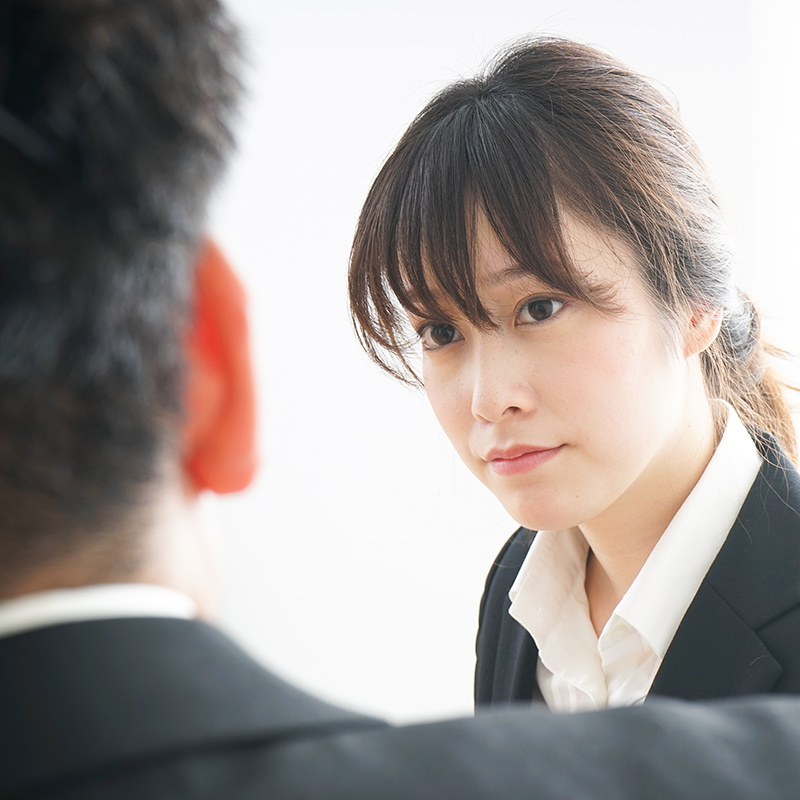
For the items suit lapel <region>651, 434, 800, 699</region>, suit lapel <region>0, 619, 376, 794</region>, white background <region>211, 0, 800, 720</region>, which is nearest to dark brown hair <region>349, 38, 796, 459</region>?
suit lapel <region>651, 434, 800, 699</region>

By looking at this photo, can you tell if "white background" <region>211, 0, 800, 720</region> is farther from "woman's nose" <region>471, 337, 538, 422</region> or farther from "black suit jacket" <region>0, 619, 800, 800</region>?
"black suit jacket" <region>0, 619, 800, 800</region>

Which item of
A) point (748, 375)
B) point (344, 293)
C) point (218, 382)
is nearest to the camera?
point (218, 382)

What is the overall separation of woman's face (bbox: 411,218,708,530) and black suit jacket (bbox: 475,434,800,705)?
0.14m

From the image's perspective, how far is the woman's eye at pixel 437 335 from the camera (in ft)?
3.85

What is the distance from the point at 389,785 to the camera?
0.42 meters

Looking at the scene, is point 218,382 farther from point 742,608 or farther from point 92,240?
point 742,608

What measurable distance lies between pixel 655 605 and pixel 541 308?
39 cm

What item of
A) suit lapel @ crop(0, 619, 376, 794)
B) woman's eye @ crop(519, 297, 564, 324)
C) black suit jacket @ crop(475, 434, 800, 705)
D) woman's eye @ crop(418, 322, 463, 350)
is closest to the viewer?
suit lapel @ crop(0, 619, 376, 794)

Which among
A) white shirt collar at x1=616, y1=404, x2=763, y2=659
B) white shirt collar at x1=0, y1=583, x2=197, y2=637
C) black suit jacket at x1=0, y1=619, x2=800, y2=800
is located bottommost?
white shirt collar at x1=616, y1=404, x2=763, y2=659

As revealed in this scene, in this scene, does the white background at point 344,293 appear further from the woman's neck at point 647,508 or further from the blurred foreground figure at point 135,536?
the blurred foreground figure at point 135,536

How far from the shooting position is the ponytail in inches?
49.0

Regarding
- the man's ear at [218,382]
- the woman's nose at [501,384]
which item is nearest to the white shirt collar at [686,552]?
the woman's nose at [501,384]

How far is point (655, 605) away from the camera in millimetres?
1109

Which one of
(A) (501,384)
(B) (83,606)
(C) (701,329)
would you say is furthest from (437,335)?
(B) (83,606)
